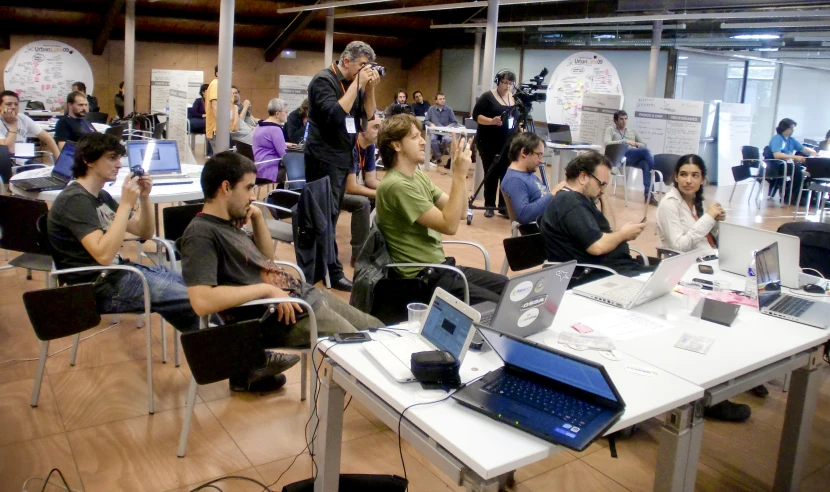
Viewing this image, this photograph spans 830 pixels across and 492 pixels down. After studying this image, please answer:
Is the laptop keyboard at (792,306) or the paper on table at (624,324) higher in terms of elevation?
the laptop keyboard at (792,306)

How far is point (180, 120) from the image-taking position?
10.1m

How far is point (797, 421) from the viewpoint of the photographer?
7.91 ft

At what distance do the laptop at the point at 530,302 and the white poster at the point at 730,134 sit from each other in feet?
31.8

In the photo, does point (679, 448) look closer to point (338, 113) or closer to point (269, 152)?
point (338, 113)

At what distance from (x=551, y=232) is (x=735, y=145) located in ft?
29.1

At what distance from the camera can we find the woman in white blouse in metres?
3.51

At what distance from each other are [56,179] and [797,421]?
12.9 feet

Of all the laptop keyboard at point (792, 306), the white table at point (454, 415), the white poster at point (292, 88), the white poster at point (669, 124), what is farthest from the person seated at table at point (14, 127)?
the white poster at point (292, 88)

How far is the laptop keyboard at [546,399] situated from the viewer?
1.60 meters

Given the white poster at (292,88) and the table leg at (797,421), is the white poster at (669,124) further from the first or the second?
the table leg at (797,421)

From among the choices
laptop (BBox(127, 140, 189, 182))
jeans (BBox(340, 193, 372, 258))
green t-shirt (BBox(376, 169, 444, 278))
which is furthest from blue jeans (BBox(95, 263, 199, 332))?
jeans (BBox(340, 193, 372, 258))

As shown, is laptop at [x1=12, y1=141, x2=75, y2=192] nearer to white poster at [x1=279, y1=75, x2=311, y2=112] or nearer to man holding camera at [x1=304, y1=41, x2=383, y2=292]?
man holding camera at [x1=304, y1=41, x2=383, y2=292]

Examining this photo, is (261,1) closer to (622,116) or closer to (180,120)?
(180,120)

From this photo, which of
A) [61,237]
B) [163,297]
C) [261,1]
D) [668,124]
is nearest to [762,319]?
[163,297]
